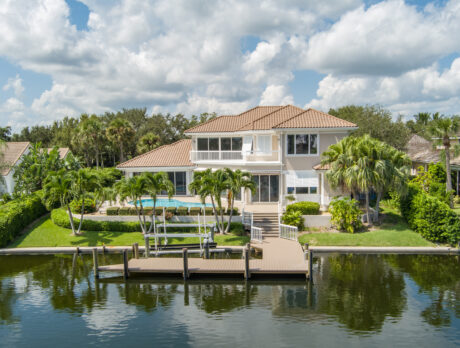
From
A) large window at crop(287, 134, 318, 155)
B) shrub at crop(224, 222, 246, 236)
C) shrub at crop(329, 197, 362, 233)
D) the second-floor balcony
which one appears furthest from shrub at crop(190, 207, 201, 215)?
shrub at crop(329, 197, 362, 233)

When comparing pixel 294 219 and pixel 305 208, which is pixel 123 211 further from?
pixel 305 208

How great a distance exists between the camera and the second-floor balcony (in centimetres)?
3070

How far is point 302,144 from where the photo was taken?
30.1 meters

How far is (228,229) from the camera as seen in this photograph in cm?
2625

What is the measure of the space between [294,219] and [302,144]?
698 cm

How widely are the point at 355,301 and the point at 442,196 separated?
18.7 m

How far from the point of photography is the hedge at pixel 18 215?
2524cm

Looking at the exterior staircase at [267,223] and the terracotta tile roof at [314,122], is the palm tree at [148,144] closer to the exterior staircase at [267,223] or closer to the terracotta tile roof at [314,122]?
the terracotta tile roof at [314,122]

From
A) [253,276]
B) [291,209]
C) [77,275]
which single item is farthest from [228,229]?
[77,275]

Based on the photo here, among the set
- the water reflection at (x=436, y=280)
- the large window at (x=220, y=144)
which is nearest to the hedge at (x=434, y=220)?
the water reflection at (x=436, y=280)

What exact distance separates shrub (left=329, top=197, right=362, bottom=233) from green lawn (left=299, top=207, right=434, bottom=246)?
28.6 inches

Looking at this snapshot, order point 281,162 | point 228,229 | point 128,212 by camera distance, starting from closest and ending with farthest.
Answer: point 228,229, point 128,212, point 281,162

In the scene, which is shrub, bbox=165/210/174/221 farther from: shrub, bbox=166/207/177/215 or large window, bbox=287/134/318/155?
large window, bbox=287/134/318/155

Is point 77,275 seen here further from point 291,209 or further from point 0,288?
point 291,209
